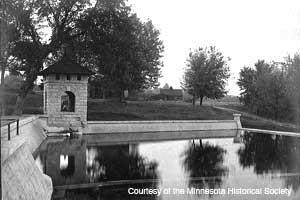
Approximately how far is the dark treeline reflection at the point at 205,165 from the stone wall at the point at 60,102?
945cm

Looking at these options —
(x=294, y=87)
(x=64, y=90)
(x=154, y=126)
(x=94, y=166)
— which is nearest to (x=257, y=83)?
(x=294, y=87)

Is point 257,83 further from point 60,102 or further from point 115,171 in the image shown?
point 115,171

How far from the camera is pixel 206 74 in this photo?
45656mm

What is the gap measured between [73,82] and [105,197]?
17.6m

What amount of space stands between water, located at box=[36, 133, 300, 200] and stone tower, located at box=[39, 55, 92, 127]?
13.2ft

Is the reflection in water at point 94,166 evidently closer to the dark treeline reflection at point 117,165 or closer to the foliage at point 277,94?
the dark treeline reflection at point 117,165

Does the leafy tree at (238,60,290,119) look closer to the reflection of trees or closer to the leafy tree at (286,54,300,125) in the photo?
the leafy tree at (286,54,300,125)

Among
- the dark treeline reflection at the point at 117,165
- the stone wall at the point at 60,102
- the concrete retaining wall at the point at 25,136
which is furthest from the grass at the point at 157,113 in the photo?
the dark treeline reflection at the point at 117,165

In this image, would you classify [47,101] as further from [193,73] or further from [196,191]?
→ [193,73]

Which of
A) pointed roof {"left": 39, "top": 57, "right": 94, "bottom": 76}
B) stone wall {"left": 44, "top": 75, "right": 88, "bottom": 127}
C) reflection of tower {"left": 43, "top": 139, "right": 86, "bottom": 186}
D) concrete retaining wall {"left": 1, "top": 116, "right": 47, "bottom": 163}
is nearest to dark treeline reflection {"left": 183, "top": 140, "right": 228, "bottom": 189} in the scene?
reflection of tower {"left": 43, "top": 139, "right": 86, "bottom": 186}

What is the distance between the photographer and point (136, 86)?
126ft

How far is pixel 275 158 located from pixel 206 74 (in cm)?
2891

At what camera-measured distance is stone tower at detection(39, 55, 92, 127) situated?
25.5 m

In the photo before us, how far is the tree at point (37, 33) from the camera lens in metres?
26.9
